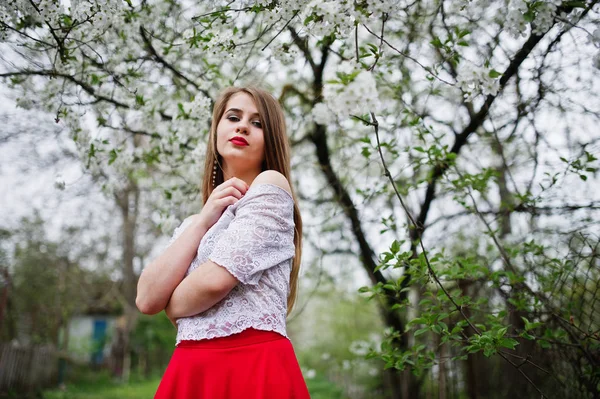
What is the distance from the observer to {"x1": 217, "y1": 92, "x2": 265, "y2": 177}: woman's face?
161cm

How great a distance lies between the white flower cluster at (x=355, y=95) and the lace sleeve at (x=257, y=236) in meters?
0.34

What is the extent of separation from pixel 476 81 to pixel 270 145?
919 millimetres

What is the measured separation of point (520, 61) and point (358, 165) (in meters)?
1.79

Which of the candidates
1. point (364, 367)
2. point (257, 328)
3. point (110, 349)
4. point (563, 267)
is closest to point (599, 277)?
point (563, 267)

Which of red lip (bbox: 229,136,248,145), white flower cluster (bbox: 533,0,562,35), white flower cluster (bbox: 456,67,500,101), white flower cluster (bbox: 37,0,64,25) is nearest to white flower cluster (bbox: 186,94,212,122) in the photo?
white flower cluster (bbox: 37,0,64,25)

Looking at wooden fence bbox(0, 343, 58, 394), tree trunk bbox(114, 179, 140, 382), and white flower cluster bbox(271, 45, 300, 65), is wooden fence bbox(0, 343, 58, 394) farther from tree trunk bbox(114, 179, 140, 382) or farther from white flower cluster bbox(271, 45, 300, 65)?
white flower cluster bbox(271, 45, 300, 65)

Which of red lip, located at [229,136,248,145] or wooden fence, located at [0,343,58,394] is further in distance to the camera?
wooden fence, located at [0,343,58,394]

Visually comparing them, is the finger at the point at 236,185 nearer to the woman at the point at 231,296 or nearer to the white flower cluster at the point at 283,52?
the woman at the point at 231,296

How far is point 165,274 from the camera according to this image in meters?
1.32

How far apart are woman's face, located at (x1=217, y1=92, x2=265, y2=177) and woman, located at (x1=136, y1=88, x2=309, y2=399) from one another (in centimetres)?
16

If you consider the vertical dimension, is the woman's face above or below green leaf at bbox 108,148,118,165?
below

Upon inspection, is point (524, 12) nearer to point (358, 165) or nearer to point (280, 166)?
point (280, 166)

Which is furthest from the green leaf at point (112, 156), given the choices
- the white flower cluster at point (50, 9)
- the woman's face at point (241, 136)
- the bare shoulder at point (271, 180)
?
the bare shoulder at point (271, 180)

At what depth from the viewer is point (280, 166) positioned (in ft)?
5.39
